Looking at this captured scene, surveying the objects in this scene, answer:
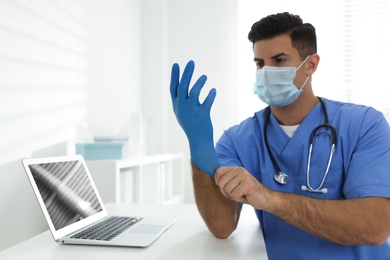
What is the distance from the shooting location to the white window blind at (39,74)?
4.82 ft

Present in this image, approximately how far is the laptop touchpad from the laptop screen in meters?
0.17

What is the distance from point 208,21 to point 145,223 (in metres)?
2.06

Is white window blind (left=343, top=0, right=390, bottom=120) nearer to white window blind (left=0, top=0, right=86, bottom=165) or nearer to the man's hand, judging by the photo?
white window blind (left=0, top=0, right=86, bottom=165)

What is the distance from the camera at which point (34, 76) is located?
1.63 m

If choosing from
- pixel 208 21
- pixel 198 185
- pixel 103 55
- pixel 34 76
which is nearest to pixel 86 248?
pixel 198 185

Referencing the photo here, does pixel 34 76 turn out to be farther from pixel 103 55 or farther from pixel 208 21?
pixel 208 21

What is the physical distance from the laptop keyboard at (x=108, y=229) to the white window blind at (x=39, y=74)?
471 mm

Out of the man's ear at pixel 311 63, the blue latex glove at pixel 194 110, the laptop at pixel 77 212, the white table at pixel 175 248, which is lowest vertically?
the white table at pixel 175 248

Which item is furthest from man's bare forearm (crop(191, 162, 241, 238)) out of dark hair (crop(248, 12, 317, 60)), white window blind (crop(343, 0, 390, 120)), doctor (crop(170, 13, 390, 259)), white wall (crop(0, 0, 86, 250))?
white window blind (crop(343, 0, 390, 120))

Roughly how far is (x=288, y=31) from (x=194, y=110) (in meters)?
0.54

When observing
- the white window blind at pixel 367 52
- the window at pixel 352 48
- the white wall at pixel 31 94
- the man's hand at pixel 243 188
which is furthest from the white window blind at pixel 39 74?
the white window blind at pixel 367 52

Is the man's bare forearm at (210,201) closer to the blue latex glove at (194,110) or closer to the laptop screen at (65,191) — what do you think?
the blue latex glove at (194,110)

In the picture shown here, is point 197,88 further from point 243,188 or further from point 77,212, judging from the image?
point 77,212

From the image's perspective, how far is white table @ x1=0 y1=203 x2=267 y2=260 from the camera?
0.98 m
